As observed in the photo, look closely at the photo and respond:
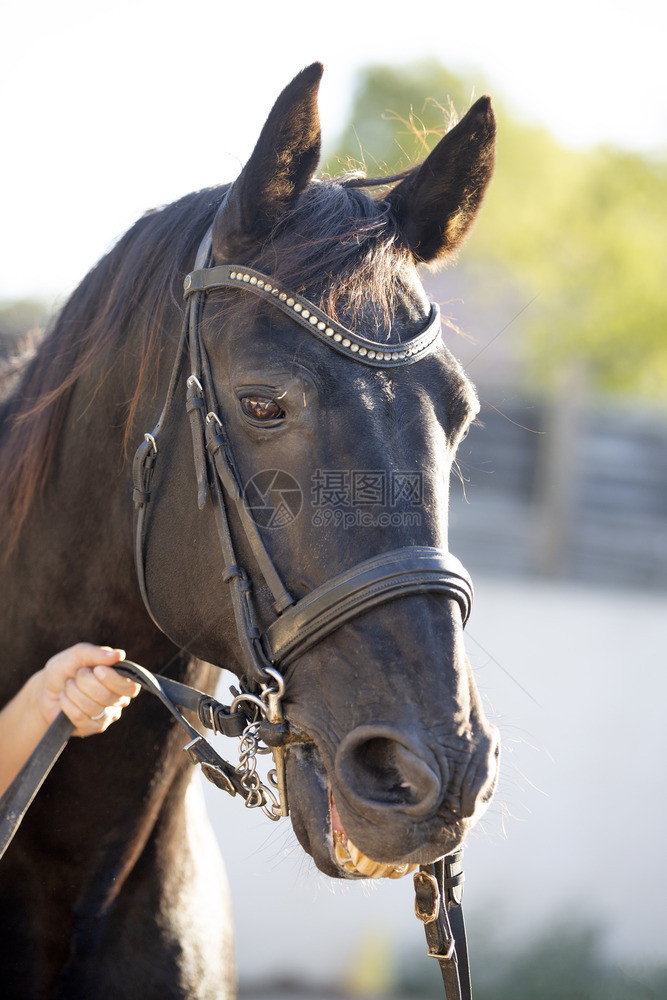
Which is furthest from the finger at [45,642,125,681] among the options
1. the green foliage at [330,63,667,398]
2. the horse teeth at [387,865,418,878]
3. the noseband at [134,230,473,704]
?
the green foliage at [330,63,667,398]

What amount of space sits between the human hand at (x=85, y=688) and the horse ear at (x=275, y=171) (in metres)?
0.89

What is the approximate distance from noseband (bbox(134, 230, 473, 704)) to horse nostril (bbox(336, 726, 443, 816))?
0.20 metres

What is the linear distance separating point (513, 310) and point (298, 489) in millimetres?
21740

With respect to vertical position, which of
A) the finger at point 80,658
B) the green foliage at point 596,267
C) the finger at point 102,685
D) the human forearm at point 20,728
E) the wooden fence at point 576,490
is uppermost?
the green foliage at point 596,267

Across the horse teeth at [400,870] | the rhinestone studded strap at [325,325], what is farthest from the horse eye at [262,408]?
the horse teeth at [400,870]

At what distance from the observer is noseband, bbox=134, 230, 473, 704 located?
1.46 meters

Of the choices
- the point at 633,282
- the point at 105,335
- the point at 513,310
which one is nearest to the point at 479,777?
the point at 105,335

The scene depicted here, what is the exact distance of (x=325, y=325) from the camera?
160 centimetres

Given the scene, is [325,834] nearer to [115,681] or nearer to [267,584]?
[267,584]

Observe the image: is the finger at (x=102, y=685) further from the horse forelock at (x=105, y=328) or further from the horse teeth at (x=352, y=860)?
the horse teeth at (x=352, y=860)

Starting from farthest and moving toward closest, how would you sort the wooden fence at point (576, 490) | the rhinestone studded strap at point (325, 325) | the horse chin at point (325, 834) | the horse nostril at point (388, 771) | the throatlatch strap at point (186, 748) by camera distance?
the wooden fence at point (576, 490)
the throatlatch strap at point (186, 748)
the rhinestone studded strap at point (325, 325)
the horse chin at point (325, 834)
the horse nostril at point (388, 771)

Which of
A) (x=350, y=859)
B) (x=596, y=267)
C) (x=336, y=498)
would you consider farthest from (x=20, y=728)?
(x=596, y=267)

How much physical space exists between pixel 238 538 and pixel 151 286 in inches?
27.6

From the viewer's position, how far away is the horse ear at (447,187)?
1881mm
